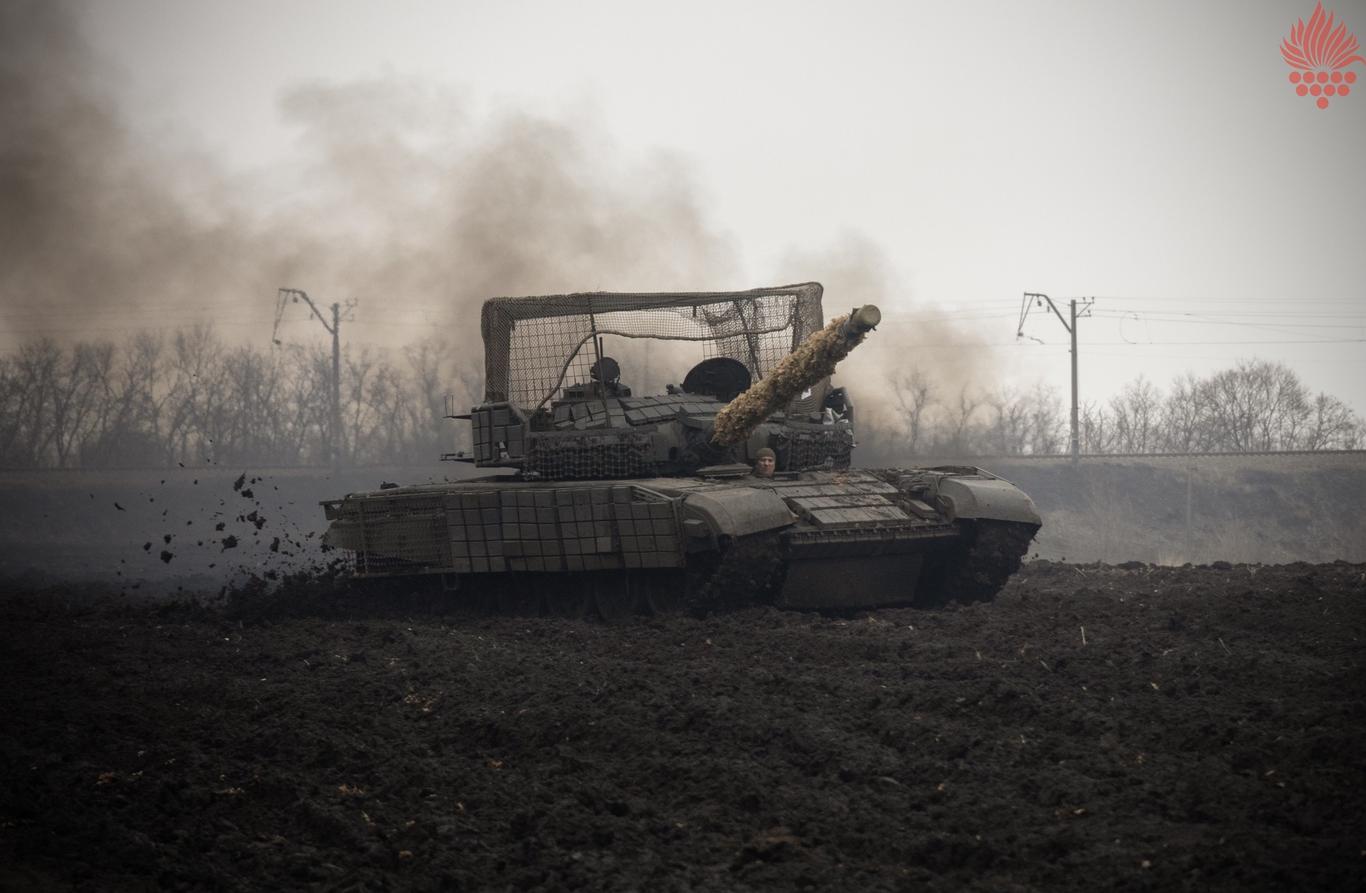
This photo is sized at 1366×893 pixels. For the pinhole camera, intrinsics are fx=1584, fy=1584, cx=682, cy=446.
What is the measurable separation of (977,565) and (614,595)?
357 centimetres

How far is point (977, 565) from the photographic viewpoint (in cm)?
1554

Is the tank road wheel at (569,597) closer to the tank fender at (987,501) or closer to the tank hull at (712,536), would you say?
the tank hull at (712,536)

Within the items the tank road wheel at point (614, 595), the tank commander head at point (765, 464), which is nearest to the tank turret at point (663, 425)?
the tank commander head at point (765, 464)

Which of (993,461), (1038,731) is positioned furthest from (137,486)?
(1038,731)

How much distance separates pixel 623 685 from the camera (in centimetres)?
1102

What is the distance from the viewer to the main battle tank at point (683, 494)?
14.3m

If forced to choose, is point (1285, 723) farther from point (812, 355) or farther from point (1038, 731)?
point (812, 355)

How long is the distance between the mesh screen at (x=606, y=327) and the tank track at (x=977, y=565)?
2811 millimetres

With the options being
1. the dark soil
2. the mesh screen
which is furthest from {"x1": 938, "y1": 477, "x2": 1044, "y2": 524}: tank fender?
the mesh screen

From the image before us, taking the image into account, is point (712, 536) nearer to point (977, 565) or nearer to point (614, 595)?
point (614, 595)

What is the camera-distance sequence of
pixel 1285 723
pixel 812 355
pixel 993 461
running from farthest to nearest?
pixel 993 461
pixel 812 355
pixel 1285 723

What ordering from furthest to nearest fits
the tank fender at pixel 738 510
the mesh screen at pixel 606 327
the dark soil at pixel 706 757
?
1. the mesh screen at pixel 606 327
2. the tank fender at pixel 738 510
3. the dark soil at pixel 706 757

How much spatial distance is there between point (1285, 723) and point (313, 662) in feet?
24.1

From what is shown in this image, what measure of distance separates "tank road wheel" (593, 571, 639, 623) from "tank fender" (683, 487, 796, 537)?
5.68 feet
